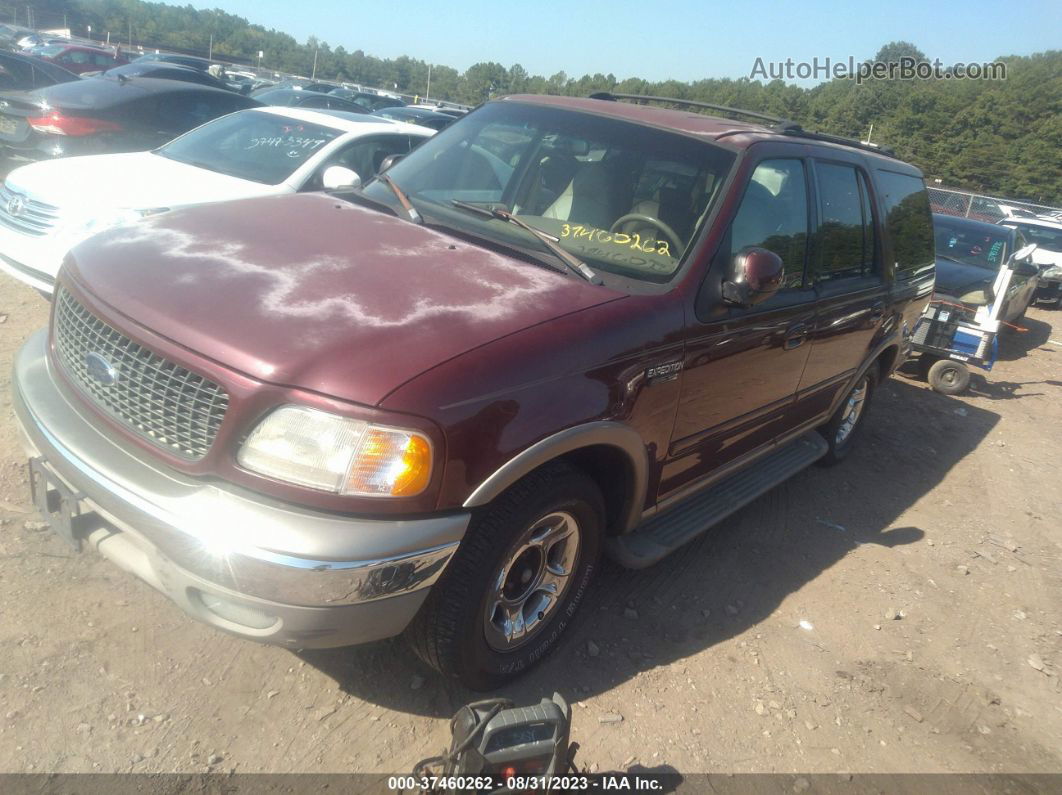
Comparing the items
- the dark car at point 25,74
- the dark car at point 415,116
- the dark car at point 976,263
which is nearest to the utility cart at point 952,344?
the dark car at point 976,263

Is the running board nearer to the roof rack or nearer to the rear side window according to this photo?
the rear side window

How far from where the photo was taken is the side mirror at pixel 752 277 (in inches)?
121

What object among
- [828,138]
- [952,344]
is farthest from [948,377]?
[828,138]

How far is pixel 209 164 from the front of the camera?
21.1ft

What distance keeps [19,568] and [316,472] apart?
1.74 m

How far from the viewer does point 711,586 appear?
3902 mm

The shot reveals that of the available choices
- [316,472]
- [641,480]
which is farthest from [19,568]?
[641,480]

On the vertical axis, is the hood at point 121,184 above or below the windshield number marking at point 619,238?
below

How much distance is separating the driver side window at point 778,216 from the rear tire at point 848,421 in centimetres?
161

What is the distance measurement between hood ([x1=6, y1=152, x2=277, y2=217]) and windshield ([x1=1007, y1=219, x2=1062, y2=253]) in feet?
50.9

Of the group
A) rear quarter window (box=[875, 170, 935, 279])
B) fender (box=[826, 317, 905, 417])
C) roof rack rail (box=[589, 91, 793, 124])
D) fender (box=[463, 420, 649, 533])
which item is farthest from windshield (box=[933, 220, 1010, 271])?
fender (box=[463, 420, 649, 533])

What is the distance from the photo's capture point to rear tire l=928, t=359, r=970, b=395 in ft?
26.6

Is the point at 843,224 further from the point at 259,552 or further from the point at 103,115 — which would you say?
the point at 103,115

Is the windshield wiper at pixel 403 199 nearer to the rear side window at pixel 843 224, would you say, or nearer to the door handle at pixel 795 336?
the door handle at pixel 795 336
